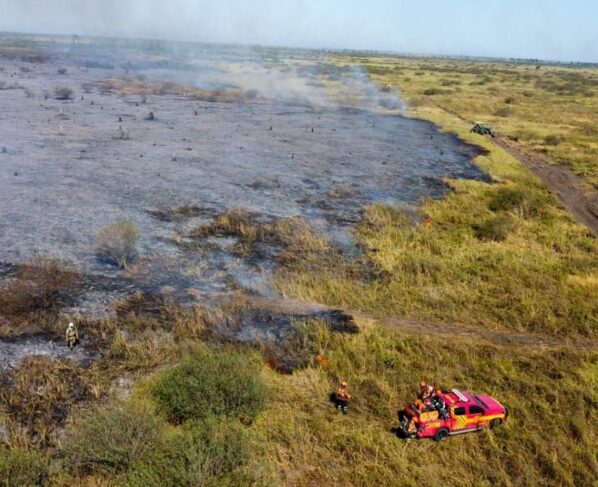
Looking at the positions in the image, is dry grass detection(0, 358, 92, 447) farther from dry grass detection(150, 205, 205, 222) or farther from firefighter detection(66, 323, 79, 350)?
dry grass detection(150, 205, 205, 222)

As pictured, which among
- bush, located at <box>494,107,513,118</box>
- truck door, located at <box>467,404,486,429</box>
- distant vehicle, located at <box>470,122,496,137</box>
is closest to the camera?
truck door, located at <box>467,404,486,429</box>

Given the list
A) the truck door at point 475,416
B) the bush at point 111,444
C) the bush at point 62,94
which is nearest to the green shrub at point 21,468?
the bush at point 111,444

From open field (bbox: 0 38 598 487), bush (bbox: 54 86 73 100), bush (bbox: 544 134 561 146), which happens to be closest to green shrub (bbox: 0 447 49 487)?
open field (bbox: 0 38 598 487)

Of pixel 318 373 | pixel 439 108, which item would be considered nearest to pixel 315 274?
pixel 318 373

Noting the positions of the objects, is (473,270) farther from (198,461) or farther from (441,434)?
(198,461)

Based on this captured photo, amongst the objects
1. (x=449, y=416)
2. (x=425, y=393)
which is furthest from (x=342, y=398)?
(x=449, y=416)

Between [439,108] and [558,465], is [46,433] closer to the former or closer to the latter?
[558,465]

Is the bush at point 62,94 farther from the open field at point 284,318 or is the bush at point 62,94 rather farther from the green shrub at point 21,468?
the green shrub at point 21,468
